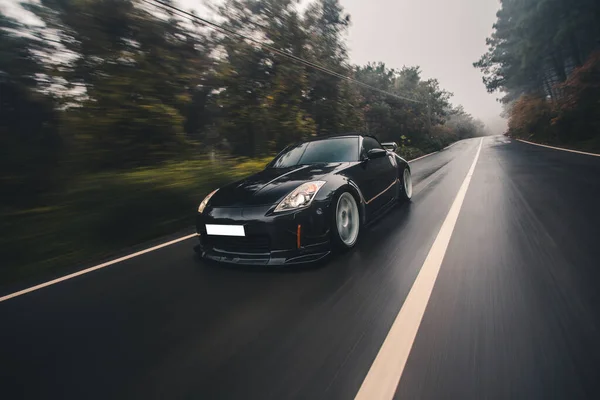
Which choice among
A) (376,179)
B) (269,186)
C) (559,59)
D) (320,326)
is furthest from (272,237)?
(559,59)

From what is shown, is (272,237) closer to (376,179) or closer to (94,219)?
(376,179)

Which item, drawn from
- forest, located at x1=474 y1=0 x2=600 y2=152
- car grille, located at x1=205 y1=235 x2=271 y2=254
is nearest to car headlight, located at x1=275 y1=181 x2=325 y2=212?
car grille, located at x1=205 y1=235 x2=271 y2=254

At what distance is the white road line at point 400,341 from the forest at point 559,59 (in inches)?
632

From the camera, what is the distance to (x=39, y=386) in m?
1.87

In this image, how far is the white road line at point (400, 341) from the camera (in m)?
1.66

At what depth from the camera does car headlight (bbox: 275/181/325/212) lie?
329 cm

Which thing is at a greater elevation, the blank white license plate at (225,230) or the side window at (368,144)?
the side window at (368,144)

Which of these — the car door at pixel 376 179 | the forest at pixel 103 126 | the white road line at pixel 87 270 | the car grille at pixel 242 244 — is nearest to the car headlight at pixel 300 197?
the car grille at pixel 242 244

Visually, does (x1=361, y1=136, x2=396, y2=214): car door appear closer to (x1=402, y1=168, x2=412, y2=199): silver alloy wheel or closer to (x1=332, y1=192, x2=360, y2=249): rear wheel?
(x1=332, y1=192, x2=360, y2=249): rear wheel

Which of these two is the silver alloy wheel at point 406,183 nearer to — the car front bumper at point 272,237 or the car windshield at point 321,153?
the car windshield at point 321,153

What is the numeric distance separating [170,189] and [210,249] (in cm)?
309

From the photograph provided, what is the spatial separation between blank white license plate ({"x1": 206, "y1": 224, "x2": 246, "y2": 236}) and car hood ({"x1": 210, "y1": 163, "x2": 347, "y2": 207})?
242mm

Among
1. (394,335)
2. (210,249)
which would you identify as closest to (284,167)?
(210,249)

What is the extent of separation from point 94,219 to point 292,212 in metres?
3.58
